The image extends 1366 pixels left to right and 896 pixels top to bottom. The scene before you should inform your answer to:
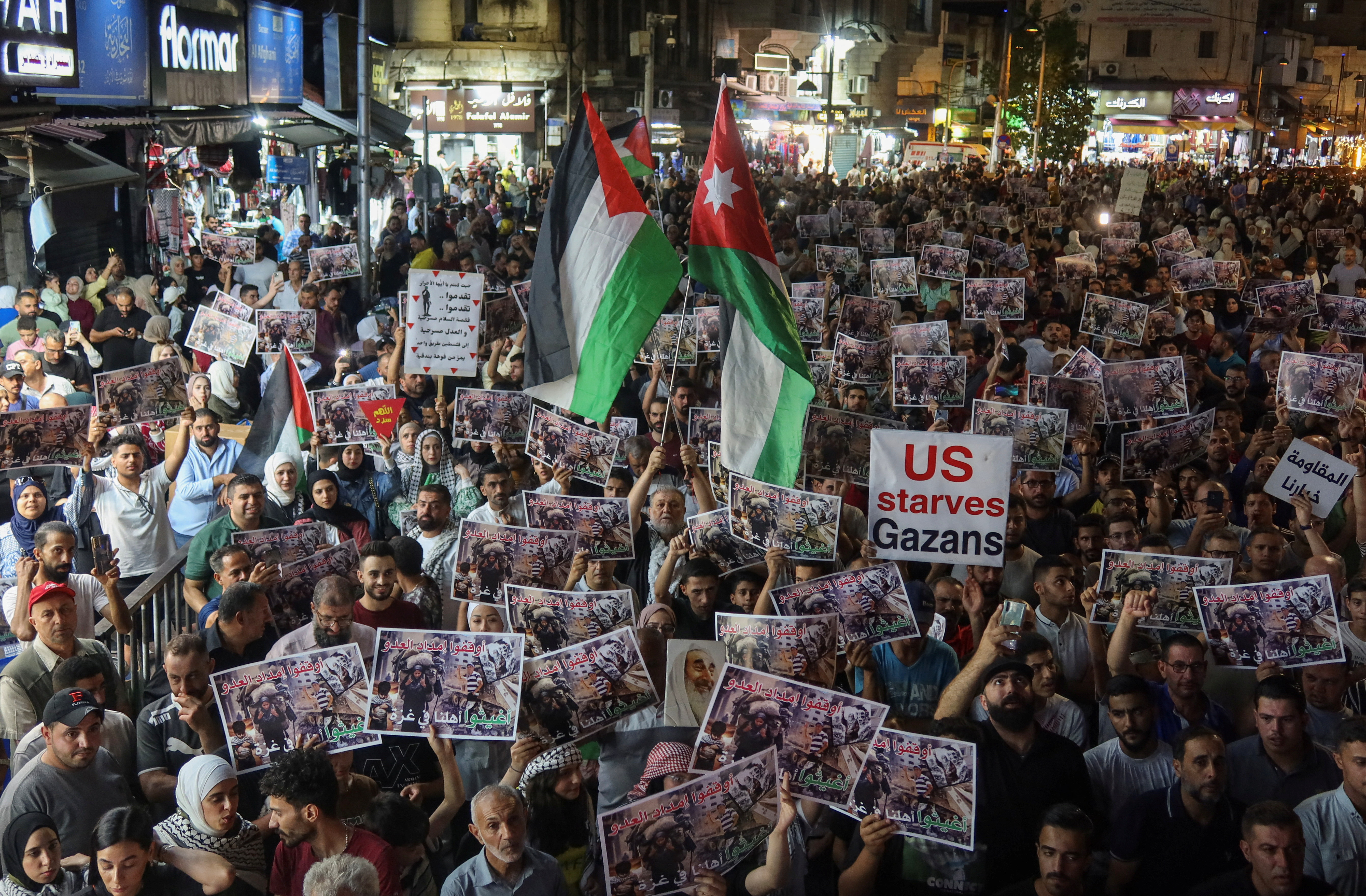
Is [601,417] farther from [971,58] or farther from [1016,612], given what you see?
[971,58]

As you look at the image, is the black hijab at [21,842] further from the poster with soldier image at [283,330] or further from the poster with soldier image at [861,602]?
the poster with soldier image at [283,330]

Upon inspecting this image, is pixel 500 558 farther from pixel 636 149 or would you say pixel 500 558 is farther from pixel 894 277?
pixel 894 277

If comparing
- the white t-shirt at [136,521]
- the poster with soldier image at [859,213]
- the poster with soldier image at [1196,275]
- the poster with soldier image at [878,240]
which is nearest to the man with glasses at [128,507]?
the white t-shirt at [136,521]

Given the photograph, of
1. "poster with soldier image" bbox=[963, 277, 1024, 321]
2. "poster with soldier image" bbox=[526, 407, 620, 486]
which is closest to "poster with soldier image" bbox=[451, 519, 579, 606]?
"poster with soldier image" bbox=[526, 407, 620, 486]

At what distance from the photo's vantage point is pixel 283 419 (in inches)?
385

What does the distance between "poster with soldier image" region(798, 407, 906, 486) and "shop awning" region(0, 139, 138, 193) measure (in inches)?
368

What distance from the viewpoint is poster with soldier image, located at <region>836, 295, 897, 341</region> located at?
13855mm

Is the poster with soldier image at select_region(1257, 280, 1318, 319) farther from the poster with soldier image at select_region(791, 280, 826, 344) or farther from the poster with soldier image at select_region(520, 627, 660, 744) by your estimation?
the poster with soldier image at select_region(520, 627, 660, 744)

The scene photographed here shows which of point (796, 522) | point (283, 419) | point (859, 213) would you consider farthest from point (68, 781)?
point (859, 213)

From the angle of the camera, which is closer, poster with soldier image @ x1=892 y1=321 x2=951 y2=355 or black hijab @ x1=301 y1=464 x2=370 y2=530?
black hijab @ x1=301 y1=464 x2=370 y2=530

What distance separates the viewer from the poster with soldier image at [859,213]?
26.1m

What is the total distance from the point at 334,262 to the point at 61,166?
119 inches

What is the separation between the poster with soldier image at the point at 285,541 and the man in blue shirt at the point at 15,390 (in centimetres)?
246

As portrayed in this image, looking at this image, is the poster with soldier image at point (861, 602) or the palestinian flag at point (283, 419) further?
the palestinian flag at point (283, 419)
